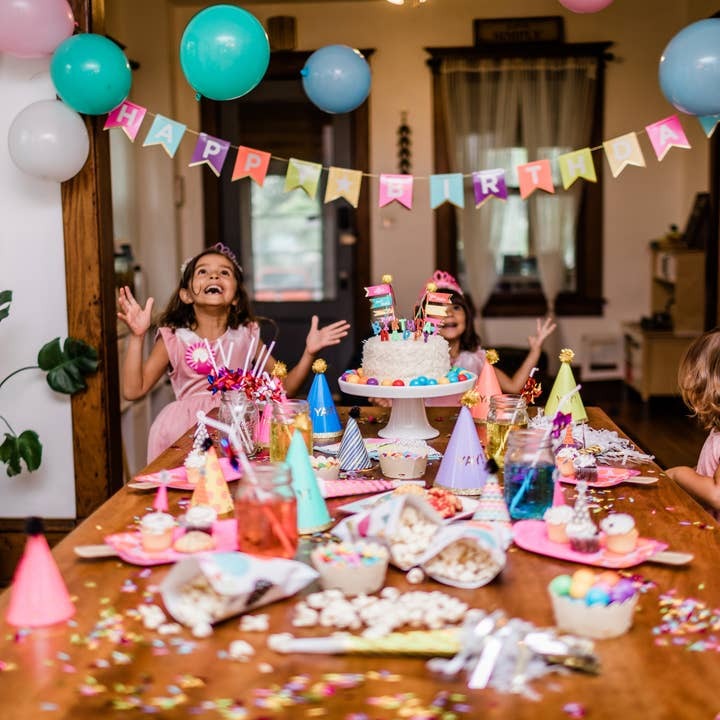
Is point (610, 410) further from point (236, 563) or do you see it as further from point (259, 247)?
point (236, 563)

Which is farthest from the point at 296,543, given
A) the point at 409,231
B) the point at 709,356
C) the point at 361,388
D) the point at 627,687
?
the point at 409,231

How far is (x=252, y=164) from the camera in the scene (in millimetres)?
3494

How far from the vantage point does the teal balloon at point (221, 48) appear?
3.02m

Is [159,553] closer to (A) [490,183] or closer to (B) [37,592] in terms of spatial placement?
(B) [37,592]

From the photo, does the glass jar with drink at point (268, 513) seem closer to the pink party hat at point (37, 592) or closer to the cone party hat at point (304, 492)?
the cone party hat at point (304, 492)

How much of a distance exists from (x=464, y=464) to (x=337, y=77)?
6.27 ft

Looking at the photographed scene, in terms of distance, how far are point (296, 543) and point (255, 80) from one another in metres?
2.06

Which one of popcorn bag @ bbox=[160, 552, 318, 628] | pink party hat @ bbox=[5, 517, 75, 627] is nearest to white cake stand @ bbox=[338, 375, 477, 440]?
popcorn bag @ bbox=[160, 552, 318, 628]

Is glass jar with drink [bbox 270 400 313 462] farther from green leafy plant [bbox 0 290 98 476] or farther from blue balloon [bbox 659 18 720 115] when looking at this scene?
blue balloon [bbox 659 18 720 115]

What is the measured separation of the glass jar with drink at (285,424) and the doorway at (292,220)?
502cm

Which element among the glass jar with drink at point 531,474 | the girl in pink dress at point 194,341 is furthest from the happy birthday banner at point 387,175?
the glass jar with drink at point 531,474

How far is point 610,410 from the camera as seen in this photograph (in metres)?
6.63

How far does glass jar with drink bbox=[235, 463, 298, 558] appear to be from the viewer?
1.50m

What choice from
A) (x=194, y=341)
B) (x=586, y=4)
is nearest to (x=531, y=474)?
(x=194, y=341)
